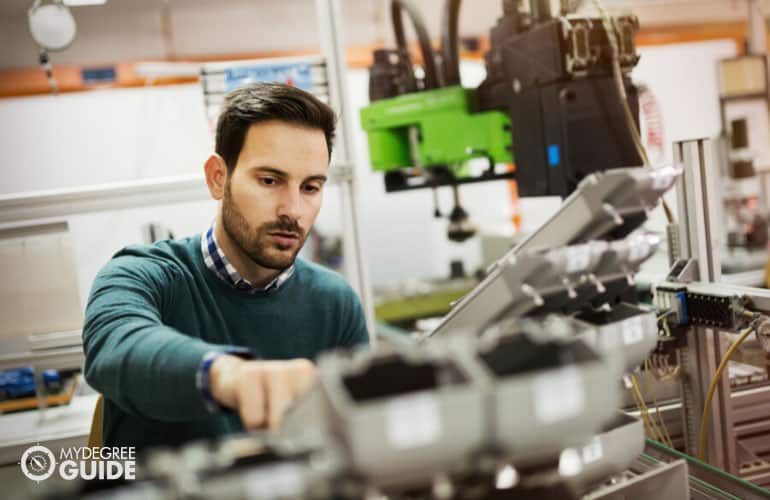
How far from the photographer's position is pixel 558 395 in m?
0.54

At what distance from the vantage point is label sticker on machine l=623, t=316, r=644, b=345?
0.97 metres

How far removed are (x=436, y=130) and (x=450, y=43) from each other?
288 millimetres

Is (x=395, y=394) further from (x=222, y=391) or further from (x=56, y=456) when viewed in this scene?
(x=56, y=456)

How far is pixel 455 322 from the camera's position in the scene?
1.00 meters

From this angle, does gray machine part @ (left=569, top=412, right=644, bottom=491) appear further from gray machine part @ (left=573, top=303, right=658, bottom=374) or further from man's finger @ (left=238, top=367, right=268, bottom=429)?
man's finger @ (left=238, top=367, right=268, bottom=429)

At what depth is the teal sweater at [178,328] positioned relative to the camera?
0.84m

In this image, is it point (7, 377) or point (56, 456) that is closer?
point (56, 456)

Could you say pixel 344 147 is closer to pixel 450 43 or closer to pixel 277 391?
pixel 450 43

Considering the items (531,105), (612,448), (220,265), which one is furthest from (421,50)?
(612,448)

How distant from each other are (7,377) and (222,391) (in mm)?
1918

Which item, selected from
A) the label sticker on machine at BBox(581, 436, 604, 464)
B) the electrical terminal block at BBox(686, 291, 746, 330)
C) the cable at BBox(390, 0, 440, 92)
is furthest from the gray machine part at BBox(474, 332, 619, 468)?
the cable at BBox(390, 0, 440, 92)

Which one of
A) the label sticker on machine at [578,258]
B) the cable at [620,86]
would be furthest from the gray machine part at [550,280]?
the cable at [620,86]

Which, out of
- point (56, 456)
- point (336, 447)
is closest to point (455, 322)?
point (336, 447)

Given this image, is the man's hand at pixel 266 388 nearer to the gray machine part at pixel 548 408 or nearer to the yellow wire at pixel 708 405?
the gray machine part at pixel 548 408
